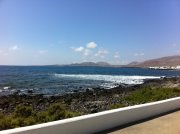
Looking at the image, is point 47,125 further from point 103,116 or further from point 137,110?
point 137,110

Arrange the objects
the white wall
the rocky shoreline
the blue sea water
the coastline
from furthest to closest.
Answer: the blue sea water
the rocky shoreline
the coastline
the white wall

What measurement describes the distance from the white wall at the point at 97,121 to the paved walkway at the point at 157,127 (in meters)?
0.29

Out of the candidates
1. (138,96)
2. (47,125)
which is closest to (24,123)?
(47,125)

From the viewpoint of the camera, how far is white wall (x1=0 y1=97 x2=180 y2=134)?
5585 millimetres

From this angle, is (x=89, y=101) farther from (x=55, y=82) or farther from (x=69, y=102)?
(x=55, y=82)

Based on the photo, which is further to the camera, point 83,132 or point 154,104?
point 154,104

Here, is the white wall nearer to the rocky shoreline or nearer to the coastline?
the coastline

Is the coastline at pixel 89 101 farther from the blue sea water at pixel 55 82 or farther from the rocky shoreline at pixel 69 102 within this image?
the blue sea water at pixel 55 82

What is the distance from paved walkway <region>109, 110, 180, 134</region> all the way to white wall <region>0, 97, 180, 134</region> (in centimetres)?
29

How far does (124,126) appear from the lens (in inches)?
298

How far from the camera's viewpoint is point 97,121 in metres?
6.89

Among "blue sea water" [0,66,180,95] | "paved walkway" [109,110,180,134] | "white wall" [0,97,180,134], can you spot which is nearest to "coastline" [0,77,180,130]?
"white wall" [0,97,180,134]

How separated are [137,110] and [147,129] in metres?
1.00

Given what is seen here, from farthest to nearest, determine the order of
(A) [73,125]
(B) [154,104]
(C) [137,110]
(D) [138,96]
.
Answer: (D) [138,96] < (B) [154,104] < (C) [137,110] < (A) [73,125]
